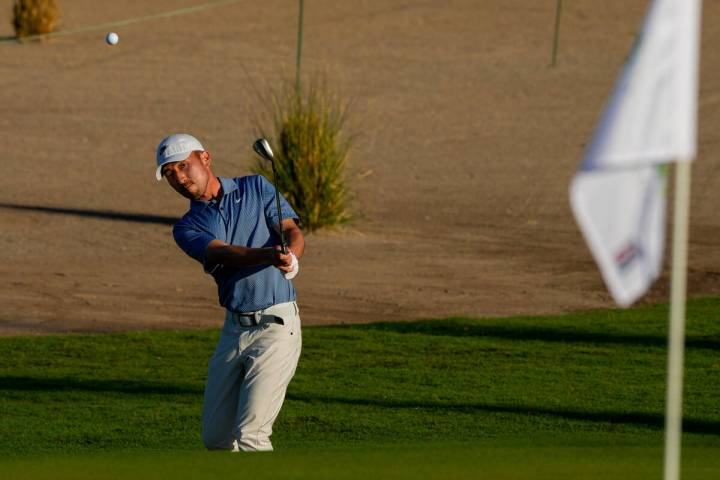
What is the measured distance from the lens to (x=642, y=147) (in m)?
3.77

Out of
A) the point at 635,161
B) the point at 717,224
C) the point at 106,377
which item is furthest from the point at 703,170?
the point at 635,161

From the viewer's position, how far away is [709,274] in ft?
56.9

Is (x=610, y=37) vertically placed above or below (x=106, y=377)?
above

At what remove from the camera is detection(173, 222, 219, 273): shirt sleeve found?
7.46 m

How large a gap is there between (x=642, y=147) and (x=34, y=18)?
107ft

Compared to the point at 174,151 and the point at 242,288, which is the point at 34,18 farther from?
the point at 242,288

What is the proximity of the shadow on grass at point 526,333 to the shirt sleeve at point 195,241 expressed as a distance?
638cm

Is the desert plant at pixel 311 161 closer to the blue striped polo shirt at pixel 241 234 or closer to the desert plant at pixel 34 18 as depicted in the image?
the blue striped polo shirt at pixel 241 234

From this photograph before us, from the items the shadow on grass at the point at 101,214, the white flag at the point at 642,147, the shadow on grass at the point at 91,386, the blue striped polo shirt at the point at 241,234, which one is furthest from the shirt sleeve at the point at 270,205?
the shadow on grass at the point at 101,214

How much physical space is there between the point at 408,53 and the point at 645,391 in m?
24.6

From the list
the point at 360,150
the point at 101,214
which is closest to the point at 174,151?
the point at 101,214

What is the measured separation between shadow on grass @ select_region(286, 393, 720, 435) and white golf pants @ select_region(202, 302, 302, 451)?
3199mm

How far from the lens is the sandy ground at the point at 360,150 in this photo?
16453 mm

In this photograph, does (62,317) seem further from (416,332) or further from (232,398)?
(232,398)
